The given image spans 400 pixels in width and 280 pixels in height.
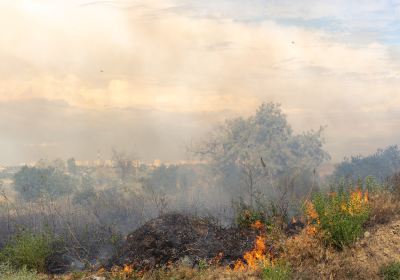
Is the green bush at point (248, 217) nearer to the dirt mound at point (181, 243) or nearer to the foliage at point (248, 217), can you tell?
the foliage at point (248, 217)

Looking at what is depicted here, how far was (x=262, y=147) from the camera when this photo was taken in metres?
29.2

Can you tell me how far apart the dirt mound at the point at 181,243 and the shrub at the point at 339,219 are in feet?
7.00

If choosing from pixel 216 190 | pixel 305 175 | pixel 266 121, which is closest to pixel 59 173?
pixel 216 190

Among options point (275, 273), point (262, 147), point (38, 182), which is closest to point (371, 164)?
point (262, 147)

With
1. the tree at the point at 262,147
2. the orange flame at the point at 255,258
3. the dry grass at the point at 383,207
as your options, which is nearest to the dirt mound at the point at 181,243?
the orange flame at the point at 255,258

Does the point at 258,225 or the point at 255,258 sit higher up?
the point at 258,225

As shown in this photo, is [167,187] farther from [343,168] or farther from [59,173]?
[343,168]

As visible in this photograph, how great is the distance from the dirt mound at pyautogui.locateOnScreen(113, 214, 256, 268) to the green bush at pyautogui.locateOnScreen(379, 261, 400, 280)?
3.25 metres

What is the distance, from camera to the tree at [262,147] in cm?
2931

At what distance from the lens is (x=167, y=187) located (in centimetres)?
3120

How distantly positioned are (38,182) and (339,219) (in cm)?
2440

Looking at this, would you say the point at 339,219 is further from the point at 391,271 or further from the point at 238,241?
the point at 238,241

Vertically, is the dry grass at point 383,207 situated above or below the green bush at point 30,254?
above

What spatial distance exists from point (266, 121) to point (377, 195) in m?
19.8
